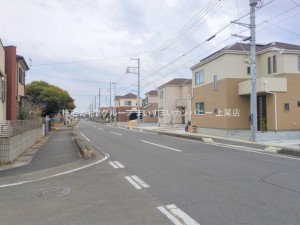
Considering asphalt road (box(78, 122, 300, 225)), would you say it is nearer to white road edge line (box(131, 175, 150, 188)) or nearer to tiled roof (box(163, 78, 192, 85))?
white road edge line (box(131, 175, 150, 188))

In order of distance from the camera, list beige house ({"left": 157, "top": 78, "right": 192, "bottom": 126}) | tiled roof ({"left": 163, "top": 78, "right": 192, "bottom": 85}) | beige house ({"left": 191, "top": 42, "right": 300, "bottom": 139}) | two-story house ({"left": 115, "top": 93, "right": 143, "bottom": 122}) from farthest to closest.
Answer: two-story house ({"left": 115, "top": 93, "right": 143, "bottom": 122}) → tiled roof ({"left": 163, "top": 78, "right": 192, "bottom": 85}) → beige house ({"left": 157, "top": 78, "right": 192, "bottom": 126}) → beige house ({"left": 191, "top": 42, "right": 300, "bottom": 139})

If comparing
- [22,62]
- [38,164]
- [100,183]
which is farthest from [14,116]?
[100,183]

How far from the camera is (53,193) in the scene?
829 centimetres

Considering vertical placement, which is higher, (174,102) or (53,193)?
(174,102)

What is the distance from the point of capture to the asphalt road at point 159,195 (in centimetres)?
597

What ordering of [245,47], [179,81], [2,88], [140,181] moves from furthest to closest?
[179,81] → [245,47] → [2,88] → [140,181]

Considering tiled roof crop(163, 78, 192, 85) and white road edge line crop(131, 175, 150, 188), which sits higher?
tiled roof crop(163, 78, 192, 85)

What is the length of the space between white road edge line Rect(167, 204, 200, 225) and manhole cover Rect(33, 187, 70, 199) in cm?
296

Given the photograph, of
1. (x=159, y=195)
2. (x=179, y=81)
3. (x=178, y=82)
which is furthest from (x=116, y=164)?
(x=179, y=81)

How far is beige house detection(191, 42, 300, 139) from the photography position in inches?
1008

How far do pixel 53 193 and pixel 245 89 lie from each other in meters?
22.2

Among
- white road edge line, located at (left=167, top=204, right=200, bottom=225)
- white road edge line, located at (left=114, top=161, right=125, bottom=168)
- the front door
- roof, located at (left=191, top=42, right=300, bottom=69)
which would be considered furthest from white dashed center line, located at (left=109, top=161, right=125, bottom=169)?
roof, located at (left=191, top=42, right=300, bottom=69)

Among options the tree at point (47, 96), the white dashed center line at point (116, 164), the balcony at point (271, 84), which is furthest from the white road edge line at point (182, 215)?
the tree at point (47, 96)

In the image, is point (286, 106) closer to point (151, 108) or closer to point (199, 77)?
point (199, 77)
